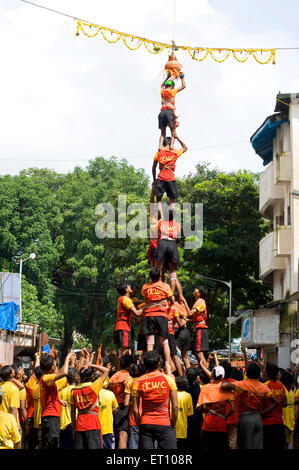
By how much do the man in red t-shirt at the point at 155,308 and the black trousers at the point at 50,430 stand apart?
152 inches

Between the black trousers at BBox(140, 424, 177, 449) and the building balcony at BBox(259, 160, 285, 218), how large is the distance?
2528 cm

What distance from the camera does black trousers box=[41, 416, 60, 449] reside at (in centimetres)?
1158

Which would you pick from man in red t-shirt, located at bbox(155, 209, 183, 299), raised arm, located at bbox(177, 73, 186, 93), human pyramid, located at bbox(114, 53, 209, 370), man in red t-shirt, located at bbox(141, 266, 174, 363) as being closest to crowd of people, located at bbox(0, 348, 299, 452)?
man in red t-shirt, located at bbox(141, 266, 174, 363)

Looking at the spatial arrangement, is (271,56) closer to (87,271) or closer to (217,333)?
(217,333)

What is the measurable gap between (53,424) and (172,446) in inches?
110

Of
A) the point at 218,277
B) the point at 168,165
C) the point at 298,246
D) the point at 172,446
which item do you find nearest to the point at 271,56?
the point at 168,165

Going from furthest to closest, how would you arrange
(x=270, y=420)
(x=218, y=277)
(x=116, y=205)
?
(x=116, y=205) < (x=218, y=277) < (x=270, y=420)

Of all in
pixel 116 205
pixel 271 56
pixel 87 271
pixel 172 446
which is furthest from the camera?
pixel 87 271

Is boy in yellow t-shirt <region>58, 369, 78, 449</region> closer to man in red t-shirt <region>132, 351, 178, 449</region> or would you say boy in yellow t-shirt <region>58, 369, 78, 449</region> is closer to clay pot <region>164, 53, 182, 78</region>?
man in red t-shirt <region>132, 351, 178, 449</region>

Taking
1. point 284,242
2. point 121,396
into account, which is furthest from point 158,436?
point 284,242

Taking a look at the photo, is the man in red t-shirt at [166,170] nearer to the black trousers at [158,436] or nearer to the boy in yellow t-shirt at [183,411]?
the boy in yellow t-shirt at [183,411]

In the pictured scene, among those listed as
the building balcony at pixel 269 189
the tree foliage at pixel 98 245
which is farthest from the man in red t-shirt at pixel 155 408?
the tree foliage at pixel 98 245

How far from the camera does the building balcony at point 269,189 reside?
114 ft
